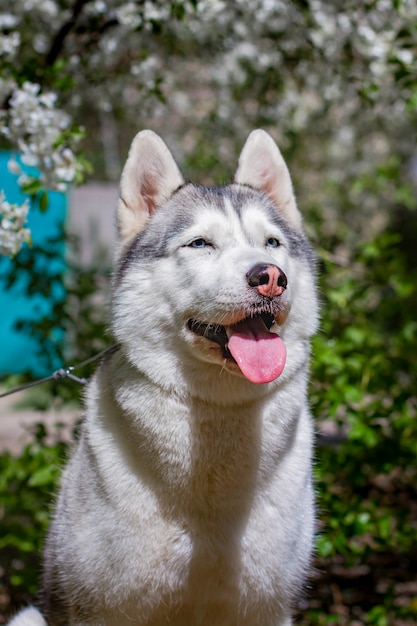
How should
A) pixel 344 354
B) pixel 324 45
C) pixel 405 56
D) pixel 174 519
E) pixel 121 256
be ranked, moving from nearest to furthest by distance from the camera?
pixel 174 519, pixel 121 256, pixel 344 354, pixel 405 56, pixel 324 45

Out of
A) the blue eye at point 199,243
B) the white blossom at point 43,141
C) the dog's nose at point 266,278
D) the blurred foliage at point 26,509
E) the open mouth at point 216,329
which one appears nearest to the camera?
the dog's nose at point 266,278

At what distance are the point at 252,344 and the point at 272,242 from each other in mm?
459

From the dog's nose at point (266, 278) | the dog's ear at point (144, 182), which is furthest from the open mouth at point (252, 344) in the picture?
the dog's ear at point (144, 182)

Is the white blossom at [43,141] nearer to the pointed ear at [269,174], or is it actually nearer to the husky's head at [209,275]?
the husky's head at [209,275]

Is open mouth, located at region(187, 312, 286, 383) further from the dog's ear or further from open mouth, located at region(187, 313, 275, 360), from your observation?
the dog's ear

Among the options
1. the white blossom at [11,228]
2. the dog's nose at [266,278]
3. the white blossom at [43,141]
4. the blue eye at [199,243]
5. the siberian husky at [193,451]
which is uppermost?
the white blossom at [43,141]

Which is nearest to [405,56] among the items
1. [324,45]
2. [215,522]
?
[324,45]

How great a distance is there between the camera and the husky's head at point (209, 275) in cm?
252

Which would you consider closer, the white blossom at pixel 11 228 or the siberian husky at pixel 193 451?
the siberian husky at pixel 193 451

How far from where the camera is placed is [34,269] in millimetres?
4789

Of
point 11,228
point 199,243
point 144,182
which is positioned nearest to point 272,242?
point 199,243

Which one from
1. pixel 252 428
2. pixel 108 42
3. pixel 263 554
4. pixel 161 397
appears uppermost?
pixel 108 42

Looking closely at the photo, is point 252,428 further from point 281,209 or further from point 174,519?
point 281,209

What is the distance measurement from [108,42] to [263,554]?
352 cm
